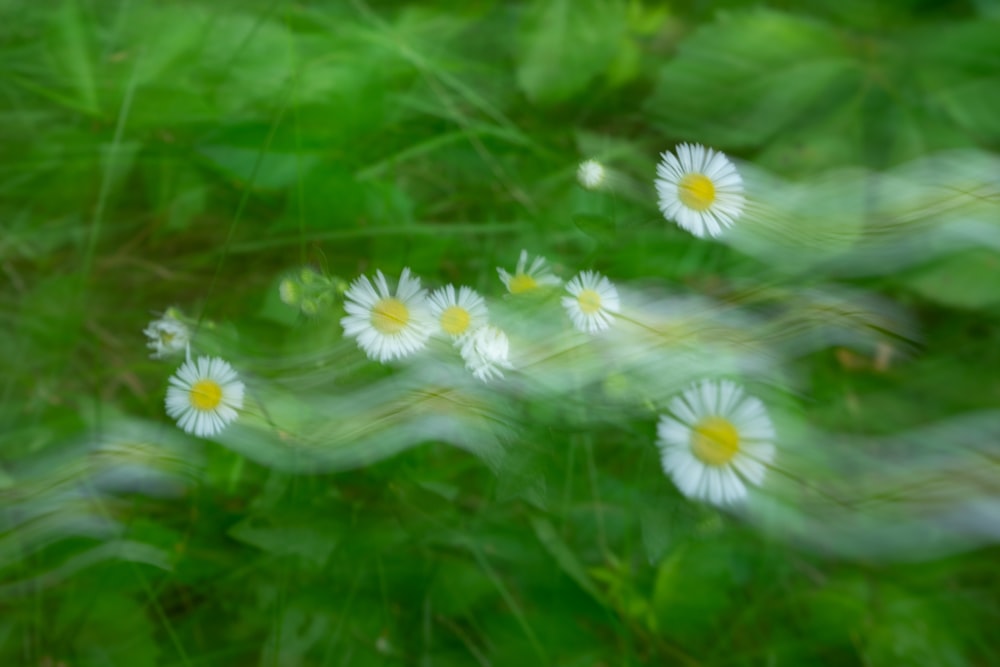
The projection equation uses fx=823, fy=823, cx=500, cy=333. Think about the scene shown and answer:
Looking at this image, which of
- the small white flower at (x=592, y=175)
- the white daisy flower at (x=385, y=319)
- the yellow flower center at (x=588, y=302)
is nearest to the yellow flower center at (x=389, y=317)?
the white daisy flower at (x=385, y=319)

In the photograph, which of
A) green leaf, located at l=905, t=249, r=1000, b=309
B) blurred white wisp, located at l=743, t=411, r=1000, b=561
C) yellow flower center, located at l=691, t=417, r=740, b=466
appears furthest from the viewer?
green leaf, located at l=905, t=249, r=1000, b=309

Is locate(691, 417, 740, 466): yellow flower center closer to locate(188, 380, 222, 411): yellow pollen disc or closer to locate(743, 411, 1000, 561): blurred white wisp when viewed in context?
locate(743, 411, 1000, 561): blurred white wisp

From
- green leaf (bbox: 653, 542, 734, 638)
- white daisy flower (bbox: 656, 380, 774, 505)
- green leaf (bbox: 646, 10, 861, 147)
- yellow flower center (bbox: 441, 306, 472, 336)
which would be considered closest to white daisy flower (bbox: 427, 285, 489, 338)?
yellow flower center (bbox: 441, 306, 472, 336)

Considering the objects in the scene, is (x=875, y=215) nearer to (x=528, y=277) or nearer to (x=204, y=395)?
(x=528, y=277)

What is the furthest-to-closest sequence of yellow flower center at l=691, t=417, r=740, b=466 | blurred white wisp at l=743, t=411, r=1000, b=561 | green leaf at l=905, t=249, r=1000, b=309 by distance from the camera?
1. green leaf at l=905, t=249, r=1000, b=309
2. blurred white wisp at l=743, t=411, r=1000, b=561
3. yellow flower center at l=691, t=417, r=740, b=466

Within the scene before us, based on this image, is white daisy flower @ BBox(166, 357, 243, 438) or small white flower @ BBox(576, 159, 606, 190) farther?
small white flower @ BBox(576, 159, 606, 190)

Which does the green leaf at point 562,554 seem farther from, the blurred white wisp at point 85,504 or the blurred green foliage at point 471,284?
the blurred white wisp at point 85,504

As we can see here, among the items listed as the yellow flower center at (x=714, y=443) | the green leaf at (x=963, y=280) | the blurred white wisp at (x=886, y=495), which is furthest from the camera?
the green leaf at (x=963, y=280)
